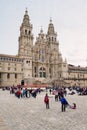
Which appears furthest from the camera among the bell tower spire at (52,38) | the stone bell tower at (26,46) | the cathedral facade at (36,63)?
the bell tower spire at (52,38)

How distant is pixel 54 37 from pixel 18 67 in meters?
29.4

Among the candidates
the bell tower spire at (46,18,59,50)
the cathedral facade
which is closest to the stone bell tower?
the cathedral facade

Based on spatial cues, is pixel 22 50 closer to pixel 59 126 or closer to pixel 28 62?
pixel 28 62

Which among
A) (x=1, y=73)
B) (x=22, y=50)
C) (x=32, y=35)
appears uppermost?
(x=32, y=35)

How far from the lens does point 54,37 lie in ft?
319

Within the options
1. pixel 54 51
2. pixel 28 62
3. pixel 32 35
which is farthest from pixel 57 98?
pixel 54 51

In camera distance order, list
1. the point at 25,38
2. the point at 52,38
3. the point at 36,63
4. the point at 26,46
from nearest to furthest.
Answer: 1. the point at 26,46
2. the point at 25,38
3. the point at 36,63
4. the point at 52,38

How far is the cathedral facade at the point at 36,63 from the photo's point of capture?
246 feet

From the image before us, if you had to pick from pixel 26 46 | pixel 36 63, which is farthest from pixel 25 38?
pixel 36 63

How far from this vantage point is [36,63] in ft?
285

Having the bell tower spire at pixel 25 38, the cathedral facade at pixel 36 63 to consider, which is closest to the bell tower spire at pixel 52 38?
the cathedral facade at pixel 36 63

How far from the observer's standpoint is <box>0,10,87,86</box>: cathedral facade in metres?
74.9

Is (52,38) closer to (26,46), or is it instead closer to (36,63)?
(36,63)

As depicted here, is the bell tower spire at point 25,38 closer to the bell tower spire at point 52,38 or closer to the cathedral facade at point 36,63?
the cathedral facade at point 36,63
